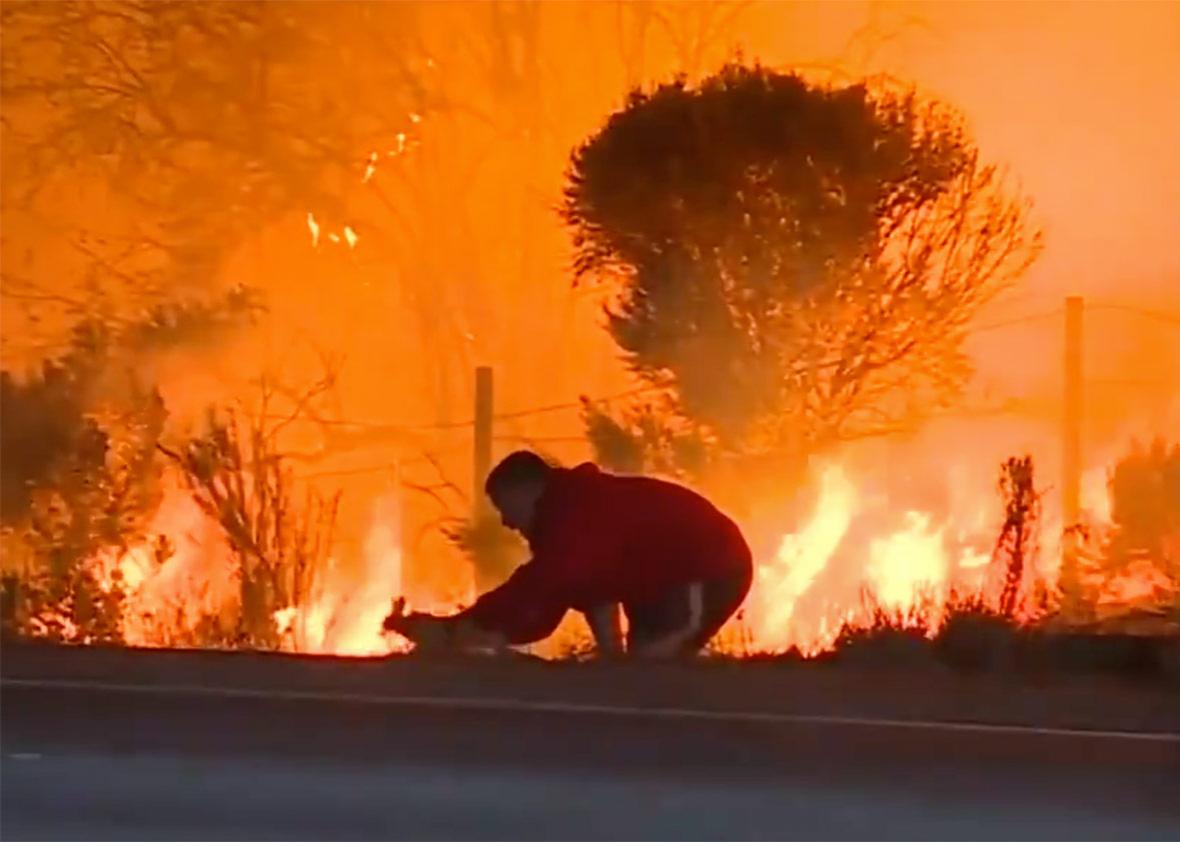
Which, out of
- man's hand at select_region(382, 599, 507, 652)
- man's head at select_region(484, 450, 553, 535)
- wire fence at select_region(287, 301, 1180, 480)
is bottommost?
man's hand at select_region(382, 599, 507, 652)

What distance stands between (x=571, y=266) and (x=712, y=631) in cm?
34

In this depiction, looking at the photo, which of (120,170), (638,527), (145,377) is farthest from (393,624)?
(120,170)

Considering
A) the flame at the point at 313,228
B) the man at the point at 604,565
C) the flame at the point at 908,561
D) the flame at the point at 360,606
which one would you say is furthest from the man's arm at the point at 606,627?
the flame at the point at 313,228

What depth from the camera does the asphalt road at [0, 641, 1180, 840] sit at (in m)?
0.67

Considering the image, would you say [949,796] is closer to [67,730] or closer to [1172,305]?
Answer: [67,730]

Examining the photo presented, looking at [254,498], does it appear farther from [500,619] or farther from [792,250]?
[792,250]

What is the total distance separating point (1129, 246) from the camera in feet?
3.96

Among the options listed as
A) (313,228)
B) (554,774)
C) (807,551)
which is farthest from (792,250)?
(554,774)

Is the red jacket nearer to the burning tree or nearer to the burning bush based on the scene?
the burning tree

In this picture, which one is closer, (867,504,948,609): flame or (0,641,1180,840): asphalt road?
(0,641,1180,840): asphalt road

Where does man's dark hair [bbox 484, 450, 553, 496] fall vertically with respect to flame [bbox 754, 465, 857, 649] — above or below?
above

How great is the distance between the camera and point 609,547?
113 cm

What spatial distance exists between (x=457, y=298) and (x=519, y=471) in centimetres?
15

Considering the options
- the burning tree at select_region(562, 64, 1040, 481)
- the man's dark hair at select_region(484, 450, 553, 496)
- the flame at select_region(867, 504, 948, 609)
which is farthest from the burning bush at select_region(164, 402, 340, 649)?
the flame at select_region(867, 504, 948, 609)
